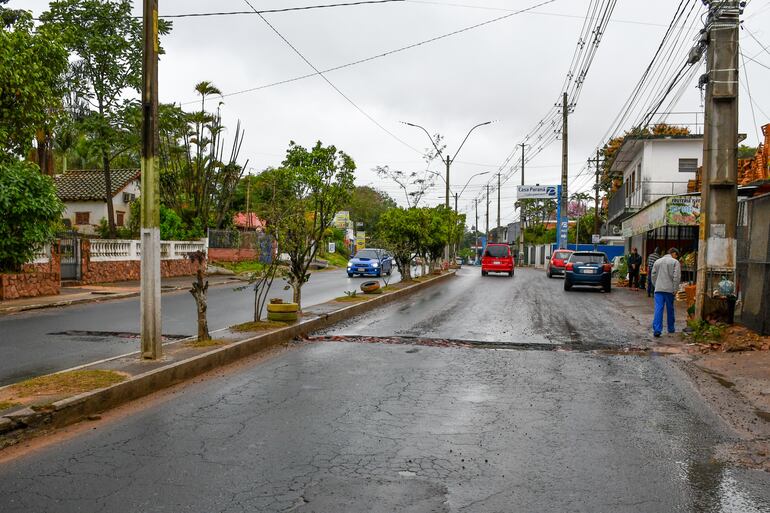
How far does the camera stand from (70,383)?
6.98 metres

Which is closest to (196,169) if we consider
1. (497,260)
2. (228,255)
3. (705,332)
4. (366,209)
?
(228,255)

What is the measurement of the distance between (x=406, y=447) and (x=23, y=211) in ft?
54.7

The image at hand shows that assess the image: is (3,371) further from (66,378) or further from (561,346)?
(561,346)

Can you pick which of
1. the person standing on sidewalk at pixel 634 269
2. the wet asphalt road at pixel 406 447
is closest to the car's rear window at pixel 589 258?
the person standing on sidewalk at pixel 634 269

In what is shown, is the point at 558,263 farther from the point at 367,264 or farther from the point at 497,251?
the point at 367,264

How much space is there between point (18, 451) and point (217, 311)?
37.4ft

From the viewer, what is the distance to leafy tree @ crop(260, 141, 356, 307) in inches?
523

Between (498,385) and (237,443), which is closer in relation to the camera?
(237,443)

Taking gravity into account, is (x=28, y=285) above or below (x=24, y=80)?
below

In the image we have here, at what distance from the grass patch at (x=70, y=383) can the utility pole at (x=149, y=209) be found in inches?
37.2

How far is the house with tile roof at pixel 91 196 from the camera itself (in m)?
41.8

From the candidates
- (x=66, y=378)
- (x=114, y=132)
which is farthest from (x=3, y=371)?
(x=114, y=132)

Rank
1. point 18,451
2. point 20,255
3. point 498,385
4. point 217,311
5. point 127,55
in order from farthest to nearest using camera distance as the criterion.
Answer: point 127,55
point 20,255
point 217,311
point 498,385
point 18,451

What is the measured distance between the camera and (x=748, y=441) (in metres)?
5.81
